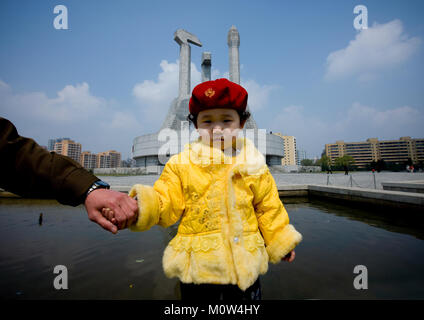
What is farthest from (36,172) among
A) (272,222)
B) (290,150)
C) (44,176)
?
(290,150)

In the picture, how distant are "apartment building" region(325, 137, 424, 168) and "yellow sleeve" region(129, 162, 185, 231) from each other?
98595 mm

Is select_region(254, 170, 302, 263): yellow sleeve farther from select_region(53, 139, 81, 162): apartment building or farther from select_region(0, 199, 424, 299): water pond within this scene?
select_region(53, 139, 81, 162): apartment building

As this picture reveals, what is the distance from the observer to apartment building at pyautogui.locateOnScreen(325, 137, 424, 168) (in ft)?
272

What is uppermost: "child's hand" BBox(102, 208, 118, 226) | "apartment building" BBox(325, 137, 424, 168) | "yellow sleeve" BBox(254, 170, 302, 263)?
"apartment building" BBox(325, 137, 424, 168)

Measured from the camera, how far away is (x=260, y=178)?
4.37ft

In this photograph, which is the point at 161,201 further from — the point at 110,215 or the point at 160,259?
the point at 160,259

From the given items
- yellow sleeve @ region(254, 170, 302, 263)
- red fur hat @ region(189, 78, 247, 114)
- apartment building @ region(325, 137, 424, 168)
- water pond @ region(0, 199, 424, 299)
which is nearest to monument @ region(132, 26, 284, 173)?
water pond @ region(0, 199, 424, 299)

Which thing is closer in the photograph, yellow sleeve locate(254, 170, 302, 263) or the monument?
yellow sleeve locate(254, 170, 302, 263)

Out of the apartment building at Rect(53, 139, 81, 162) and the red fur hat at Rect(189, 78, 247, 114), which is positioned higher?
the apartment building at Rect(53, 139, 81, 162)

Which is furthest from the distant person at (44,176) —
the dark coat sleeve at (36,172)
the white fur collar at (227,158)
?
the white fur collar at (227,158)

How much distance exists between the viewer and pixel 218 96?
1271mm

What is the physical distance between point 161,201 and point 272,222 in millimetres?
769
